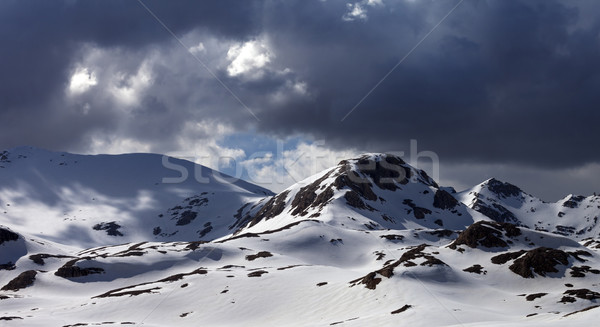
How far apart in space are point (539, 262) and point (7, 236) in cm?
16447

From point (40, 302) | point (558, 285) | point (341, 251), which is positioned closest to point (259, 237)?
point (341, 251)

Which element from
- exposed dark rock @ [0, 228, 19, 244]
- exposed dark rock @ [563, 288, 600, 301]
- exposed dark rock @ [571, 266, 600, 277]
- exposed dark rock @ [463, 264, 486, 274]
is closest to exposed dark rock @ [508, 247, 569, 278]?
exposed dark rock @ [571, 266, 600, 277]

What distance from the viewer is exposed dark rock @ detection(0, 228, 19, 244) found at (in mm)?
172275

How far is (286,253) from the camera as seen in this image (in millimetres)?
132750

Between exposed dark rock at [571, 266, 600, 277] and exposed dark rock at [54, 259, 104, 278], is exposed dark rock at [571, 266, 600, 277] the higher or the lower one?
the lower one

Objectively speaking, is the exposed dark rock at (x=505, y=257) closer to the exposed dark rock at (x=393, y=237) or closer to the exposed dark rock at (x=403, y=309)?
the exposed dark rock at (x=403, y=309)

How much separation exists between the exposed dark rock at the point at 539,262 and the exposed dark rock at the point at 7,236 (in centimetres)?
15839

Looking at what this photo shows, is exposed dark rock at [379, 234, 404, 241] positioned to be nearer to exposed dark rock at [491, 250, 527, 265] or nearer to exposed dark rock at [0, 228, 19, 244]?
exposed dark rock at [491, 250, 527, 265]

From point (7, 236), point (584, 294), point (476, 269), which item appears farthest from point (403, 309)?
point (7, 236)

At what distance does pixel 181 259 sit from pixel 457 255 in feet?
216

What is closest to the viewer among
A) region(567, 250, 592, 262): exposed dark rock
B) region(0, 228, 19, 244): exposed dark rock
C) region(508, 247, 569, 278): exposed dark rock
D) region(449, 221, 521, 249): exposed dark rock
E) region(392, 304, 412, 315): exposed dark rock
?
region(392, 304, 412, 315): exposed dark rock

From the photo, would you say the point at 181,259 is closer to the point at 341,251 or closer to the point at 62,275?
the point at 62,275

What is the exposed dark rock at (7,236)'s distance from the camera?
565 feet

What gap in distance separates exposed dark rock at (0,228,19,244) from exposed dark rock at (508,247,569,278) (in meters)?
158
